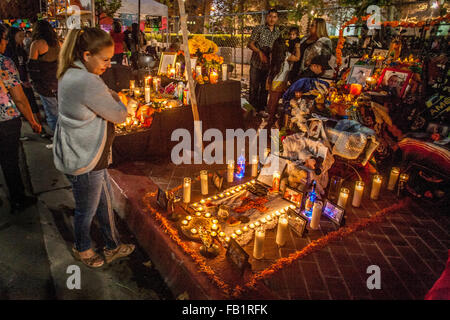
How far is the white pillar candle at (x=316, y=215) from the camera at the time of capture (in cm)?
323

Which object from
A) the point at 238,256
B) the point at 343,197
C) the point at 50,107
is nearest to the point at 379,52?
the point at 343,197

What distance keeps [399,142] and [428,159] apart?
0.54m

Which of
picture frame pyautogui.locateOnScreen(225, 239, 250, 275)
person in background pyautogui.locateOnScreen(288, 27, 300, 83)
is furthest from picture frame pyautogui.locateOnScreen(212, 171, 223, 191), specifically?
person in background pyautogui.locateOnScreen(288, 27, 300, 83)

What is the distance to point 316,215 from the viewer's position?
10.6 feet

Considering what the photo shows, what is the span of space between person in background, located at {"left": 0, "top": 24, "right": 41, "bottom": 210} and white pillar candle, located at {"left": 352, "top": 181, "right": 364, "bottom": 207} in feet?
13.2

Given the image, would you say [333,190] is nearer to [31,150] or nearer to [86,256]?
[86,256]

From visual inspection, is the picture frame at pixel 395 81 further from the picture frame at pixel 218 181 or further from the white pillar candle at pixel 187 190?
the white pillar candle at pixel 187 190

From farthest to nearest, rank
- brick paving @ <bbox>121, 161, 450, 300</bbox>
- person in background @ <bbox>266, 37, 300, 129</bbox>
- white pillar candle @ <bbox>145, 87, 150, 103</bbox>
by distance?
person in background @ <bbox>266, 37, 300, 129</bbox> → white pillar candle @ <bbox>145, 87, 150, 103</bbox> → brick paving @ <bbox>121, 161, 450, 300</bbox>

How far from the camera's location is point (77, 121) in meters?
2.16

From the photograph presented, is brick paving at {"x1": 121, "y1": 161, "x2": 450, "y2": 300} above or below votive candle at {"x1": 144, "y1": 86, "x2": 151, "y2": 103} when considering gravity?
below

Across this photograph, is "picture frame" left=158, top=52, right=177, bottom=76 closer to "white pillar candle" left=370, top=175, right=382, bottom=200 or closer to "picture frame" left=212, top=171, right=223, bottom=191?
"picture frame" left=212, top=171, right=223, bottom=191

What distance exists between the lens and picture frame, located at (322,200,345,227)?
3301mm

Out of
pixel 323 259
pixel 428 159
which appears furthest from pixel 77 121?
pixel 428 159

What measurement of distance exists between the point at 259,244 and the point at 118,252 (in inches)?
57.3
